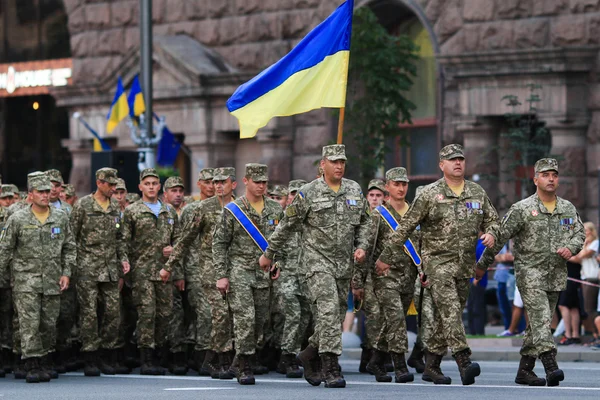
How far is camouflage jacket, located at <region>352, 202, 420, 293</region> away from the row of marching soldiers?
0.06ft

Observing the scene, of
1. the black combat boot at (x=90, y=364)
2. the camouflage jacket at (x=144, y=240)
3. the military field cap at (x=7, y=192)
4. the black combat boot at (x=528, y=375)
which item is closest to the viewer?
the black combat boot at (x=528, y=375)

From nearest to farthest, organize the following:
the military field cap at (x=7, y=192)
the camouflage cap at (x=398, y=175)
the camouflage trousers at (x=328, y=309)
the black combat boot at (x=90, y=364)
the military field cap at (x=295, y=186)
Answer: the camouflage trousers at (x=328, y=309) → the camouflage cap at (x=398, y=175) → the black combat boot at (x=90, y=364) → the military field cap at (x=295, y=186) → the military field cap at (x=7, y=192)

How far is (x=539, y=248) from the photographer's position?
14562 mm

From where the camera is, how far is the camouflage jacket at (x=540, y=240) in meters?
14.5

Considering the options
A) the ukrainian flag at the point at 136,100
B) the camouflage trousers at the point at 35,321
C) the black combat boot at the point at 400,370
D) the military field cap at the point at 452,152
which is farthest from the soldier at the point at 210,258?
the ukrainian flag at the point at 136,100

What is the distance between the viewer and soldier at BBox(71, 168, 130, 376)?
56.5 ft

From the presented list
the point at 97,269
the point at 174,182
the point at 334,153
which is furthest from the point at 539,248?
the point at 174,182

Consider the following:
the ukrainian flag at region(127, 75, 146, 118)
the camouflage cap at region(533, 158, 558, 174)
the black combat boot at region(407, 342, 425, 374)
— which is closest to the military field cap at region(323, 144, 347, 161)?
the camouflage cap at region(533, 158, 558, 174)

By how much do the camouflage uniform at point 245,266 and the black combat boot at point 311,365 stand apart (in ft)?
2.37

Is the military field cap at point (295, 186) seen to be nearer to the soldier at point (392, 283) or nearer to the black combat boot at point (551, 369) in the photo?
the soldier at point (392, 283)

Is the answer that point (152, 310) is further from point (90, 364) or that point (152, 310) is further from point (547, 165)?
point (547, 165)

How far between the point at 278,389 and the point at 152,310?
3.23 meters

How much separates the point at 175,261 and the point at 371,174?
27.1 feet

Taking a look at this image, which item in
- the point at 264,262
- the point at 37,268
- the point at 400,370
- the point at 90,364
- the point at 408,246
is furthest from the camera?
the point at 90,364
